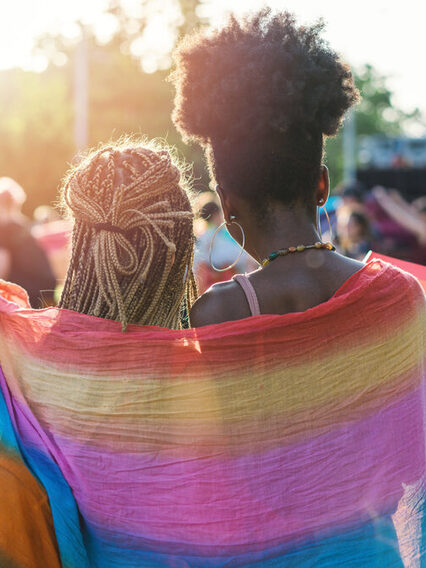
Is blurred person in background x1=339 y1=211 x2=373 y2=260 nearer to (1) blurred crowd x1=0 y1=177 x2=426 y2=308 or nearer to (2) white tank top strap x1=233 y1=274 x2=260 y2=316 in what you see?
(1) blurred crowd x1=0 y1=177 x2=426 y2=308

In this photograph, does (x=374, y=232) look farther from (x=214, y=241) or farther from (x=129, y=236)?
(x=129, y=236)

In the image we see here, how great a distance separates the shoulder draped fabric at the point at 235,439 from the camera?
2.07 meters

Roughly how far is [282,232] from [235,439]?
1.95 feet

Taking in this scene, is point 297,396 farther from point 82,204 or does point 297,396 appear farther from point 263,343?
point 82,204

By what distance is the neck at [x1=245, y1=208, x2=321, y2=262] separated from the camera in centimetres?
219

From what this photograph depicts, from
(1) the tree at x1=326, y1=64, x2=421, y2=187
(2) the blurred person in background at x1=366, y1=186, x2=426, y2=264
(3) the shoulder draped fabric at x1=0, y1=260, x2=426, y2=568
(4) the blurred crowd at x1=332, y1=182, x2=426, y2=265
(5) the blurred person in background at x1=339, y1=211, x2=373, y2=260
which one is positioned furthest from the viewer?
(1) the tree at x1=326, y1=64, x2=421, y2=187

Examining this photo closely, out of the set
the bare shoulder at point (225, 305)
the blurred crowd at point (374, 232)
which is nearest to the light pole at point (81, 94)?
the blurred crowd at point (374, 232)

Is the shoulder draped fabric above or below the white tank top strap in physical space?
below

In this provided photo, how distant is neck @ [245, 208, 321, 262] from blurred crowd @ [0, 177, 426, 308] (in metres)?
0.43

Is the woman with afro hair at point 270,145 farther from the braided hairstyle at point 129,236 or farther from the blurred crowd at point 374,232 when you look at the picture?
the blurred crowd at point 374,232

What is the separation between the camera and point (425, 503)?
7.49 ft

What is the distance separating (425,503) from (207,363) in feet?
2.64

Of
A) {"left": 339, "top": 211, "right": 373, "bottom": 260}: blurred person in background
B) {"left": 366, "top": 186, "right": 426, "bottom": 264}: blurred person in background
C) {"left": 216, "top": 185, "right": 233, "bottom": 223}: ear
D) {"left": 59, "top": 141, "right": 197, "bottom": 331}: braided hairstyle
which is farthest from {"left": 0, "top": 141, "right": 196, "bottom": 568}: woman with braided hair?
{"left": 339, "top": 211, "right": 373, "bottom": 260}: blurred person in background

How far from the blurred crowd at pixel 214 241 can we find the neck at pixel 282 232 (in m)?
0.43
